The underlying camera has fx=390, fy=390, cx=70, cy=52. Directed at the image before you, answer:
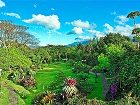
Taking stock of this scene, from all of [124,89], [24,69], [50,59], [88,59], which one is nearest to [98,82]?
[24,69]

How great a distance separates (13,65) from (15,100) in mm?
22288

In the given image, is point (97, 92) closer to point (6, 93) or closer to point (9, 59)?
point (6, 93)

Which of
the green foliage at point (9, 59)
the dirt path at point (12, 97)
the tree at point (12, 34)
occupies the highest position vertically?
the tree at point (12, 34)

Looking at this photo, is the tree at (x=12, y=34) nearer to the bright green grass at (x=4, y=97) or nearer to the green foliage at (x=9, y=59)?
the green foliage at (x=9, y=59)

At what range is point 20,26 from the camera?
446 ft

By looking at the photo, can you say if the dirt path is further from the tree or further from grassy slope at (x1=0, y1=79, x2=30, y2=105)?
the tree

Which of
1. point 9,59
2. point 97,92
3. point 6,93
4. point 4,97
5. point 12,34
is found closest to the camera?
point 4,97

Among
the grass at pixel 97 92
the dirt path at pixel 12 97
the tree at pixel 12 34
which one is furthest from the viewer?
the tree at pixel 12 34

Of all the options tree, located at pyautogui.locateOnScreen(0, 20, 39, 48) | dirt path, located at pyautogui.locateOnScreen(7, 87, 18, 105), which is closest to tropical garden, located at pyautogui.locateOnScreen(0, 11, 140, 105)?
dirt path, located at pyautogui.locateOnScreen(7, 87, 18, 105)

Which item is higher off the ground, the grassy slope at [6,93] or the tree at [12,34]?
the tree at [12,34]

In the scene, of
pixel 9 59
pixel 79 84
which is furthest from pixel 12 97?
pixel 9 59

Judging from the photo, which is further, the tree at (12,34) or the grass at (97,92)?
the tree at (12,34)

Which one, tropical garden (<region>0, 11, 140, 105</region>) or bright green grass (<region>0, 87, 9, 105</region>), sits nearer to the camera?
tropical garden (<region>0, 11, 140, 105</region>)

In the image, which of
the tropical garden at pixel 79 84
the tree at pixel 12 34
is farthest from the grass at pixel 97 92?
the tree at pixel 12 34
